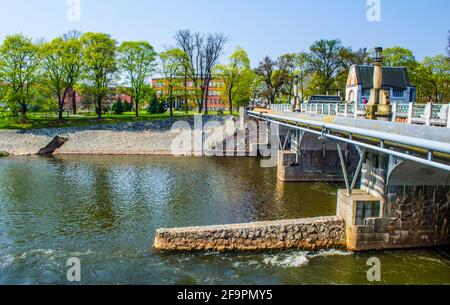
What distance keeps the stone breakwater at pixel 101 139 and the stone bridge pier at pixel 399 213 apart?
31.7m

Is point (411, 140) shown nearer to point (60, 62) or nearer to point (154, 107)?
point (60, 62)

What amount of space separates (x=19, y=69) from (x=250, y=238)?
5045 cm

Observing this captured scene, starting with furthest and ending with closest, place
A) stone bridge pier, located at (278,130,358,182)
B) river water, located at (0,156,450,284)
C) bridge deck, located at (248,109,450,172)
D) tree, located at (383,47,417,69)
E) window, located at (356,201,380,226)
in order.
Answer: tree, located at (383,47,417,69)
stone bridge pier, located at (278,130,358,182)
window, located at (356,201,380,226)
river water, located at (0,156,450,284)
bridge deck, located at (248,109,450,172)

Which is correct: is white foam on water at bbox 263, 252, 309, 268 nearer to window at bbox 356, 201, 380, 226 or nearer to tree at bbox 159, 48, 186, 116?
window at bbox 356, 201, 380, 226

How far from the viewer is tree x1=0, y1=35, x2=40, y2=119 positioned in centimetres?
5303

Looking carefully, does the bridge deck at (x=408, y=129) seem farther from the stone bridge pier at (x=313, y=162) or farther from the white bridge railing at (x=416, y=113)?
the stone bridge pier at (x=313, y=162)

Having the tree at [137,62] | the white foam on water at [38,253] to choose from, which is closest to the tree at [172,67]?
the tree at [137,62]

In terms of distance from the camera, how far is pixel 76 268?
14648mm

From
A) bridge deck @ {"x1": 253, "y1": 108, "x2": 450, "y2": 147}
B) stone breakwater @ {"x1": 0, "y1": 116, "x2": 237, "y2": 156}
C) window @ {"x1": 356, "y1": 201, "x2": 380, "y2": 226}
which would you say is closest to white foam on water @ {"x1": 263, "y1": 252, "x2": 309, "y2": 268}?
window @ {"x1": 356, "y1": 201, "x2": 380, "y2": 226}

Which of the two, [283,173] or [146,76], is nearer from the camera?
[283,173]

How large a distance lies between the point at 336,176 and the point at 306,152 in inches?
122

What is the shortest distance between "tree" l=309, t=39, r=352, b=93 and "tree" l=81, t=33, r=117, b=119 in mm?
38168
